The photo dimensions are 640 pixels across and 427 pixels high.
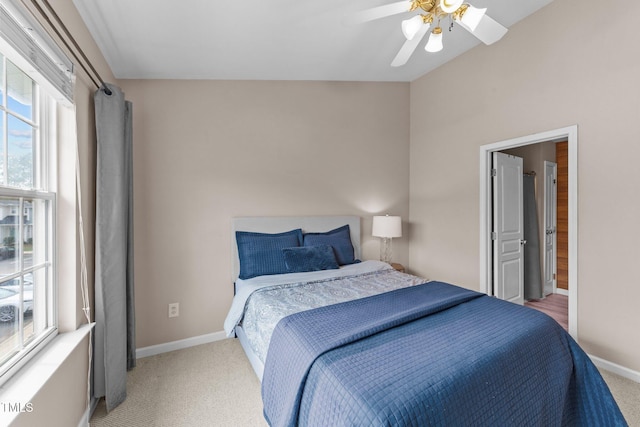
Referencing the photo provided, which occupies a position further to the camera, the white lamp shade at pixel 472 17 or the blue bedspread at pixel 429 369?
the white lamp shade at pixel 472 17

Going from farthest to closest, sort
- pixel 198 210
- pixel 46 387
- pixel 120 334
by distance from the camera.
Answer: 1. pixel 198 210
2. pixel 120 334
3. pixel 46 387

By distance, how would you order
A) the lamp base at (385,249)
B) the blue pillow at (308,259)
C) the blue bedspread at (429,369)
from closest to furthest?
the blue bedspread at (429,369) → the blue pillow at (308,259) → the lamp base at (385,249)

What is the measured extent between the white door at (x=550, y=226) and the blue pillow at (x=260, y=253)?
12.5 feet

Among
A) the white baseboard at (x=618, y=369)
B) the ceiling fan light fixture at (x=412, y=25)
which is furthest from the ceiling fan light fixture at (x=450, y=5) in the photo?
the white baseboard at (x=618, y=369)

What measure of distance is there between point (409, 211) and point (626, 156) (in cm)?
210

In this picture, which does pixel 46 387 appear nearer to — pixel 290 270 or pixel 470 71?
pixel 290 270

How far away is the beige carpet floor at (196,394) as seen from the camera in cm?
184

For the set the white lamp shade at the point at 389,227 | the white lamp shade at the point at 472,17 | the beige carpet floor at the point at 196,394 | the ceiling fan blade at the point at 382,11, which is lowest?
the beige carpet floor at the point at 196,394

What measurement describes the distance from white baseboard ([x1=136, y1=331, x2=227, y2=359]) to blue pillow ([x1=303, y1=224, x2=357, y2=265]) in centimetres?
128

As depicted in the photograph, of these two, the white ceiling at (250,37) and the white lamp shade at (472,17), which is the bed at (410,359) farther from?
the white ceiling at (250,37)

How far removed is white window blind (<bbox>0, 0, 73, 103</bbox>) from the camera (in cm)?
112

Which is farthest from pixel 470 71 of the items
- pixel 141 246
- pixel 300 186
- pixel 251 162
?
pixel 141 246

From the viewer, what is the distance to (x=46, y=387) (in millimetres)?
1282

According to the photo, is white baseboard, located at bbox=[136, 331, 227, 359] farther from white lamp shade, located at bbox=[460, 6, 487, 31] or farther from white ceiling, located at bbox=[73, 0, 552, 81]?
white lamp shade, located at bbox=[460, 6, 487, 31]
